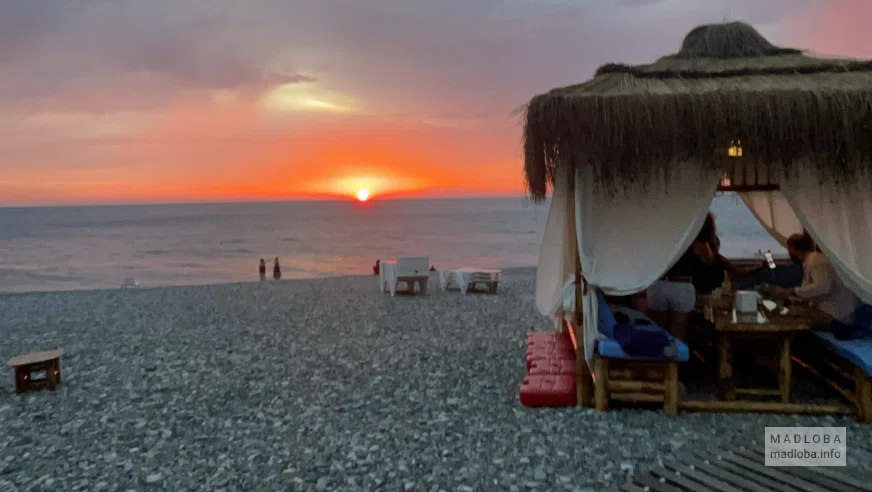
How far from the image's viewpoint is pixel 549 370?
5387mm

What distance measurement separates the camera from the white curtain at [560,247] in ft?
16.7

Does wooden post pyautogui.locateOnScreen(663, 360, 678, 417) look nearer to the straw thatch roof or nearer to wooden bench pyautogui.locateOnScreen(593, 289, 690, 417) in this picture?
wooden bench pyautogui.locateOnScreen(593, 289, 690, 417)

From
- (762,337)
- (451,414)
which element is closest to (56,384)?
(451,414)

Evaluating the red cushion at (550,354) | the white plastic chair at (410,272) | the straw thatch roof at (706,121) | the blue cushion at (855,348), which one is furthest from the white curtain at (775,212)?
the white plastic chair at (410,272)

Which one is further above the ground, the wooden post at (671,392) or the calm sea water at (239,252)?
the wooden post at (671,392)

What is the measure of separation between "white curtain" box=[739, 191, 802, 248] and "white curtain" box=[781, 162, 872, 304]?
311 cm

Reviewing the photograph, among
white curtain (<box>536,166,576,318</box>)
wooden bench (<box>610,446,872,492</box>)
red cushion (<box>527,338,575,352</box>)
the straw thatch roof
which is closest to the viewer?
wooden bench (<box>610,446,872,492</box>)

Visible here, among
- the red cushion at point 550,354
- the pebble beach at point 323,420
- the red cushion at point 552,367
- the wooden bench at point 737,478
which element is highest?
the red cushion at point 550,354

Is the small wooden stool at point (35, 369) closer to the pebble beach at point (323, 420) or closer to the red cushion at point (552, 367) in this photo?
the pebble beach at point (323, 420)

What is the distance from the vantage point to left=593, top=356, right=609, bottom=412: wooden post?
4.71 m

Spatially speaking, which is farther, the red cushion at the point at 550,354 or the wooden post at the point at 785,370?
the red cushion at the point at 550,354

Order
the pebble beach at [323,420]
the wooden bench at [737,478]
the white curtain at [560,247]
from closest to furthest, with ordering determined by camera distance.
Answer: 1. the wooden bench at [737,478]
2. the pebble beach at [323,420]
3. the white curtain at [560,247]

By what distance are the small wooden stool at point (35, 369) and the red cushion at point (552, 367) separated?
4.94 meters

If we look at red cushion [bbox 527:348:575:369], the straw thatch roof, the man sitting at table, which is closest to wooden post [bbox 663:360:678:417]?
red cushion [bbox 527:348:575:369]
